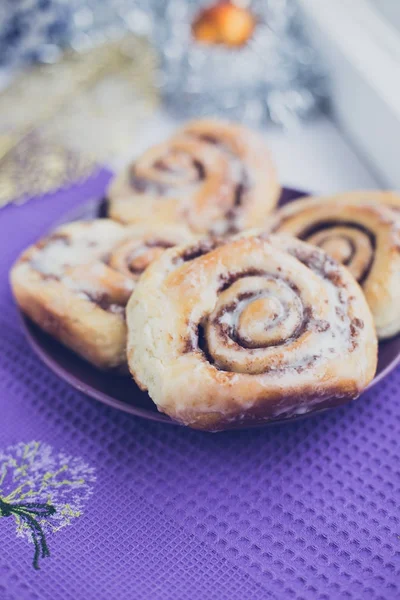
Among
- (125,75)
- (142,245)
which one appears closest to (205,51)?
(125,75)

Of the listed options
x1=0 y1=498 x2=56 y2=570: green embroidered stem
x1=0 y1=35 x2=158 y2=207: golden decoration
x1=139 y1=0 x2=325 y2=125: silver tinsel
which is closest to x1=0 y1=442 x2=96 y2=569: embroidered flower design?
x1=0 y1=498 x2=56 y2=570: green embroidered stem

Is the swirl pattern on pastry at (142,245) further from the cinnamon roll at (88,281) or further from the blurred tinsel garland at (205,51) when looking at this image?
the blurred tinsel garland at (205,51)

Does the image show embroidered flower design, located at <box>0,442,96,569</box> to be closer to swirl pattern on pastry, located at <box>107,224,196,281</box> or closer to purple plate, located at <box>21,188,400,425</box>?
purple plate, located at <box>21,188,400,425</box>

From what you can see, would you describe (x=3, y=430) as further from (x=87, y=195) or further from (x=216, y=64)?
(x=216, y=64)

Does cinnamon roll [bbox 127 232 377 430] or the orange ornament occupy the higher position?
the orange ornament

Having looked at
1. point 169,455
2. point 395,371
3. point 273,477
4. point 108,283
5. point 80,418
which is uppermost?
point 108,283

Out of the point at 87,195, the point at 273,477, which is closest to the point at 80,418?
the point at 273,477

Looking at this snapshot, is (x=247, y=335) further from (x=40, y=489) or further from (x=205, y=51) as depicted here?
(x=205, y=51)
